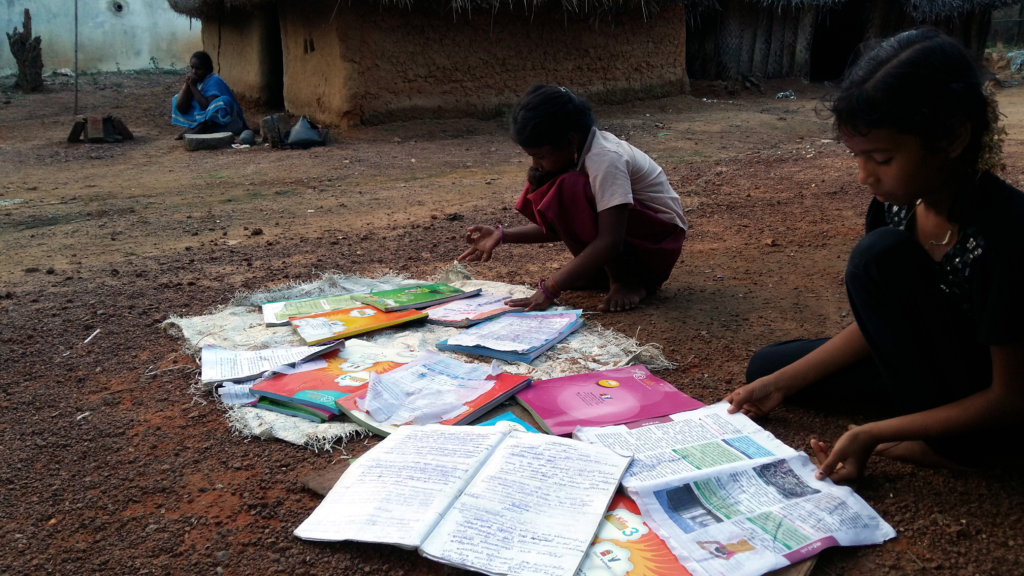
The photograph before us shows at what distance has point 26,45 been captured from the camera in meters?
12.3

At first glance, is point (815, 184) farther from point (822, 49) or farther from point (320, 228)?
point (822, 49)

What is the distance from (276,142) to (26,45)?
819cm

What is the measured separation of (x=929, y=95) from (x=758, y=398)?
0.80 metres

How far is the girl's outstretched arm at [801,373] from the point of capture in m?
1.71

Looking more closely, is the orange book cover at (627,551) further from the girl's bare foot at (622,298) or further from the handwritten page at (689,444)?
the girl's bare foot at (622,298)

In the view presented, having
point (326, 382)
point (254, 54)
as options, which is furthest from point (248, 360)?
point (254, 54)

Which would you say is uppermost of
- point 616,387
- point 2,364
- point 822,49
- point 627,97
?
point 822,49

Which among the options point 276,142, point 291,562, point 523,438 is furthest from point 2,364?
point 276,142

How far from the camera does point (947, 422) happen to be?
4.65ft

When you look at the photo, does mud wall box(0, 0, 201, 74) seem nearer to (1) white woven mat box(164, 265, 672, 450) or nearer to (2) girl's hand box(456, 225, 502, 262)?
(1) white woven mat box(164, 265, 672, 450)

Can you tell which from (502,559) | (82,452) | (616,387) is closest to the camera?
(502,559)

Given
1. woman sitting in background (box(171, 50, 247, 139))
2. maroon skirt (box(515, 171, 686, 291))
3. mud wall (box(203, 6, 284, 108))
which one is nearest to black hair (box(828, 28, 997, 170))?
maroon skirt (box(515, 171, 686, 291))

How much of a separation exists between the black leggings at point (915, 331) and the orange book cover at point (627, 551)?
62 centimetres

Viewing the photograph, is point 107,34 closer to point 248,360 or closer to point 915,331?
point 248,360
